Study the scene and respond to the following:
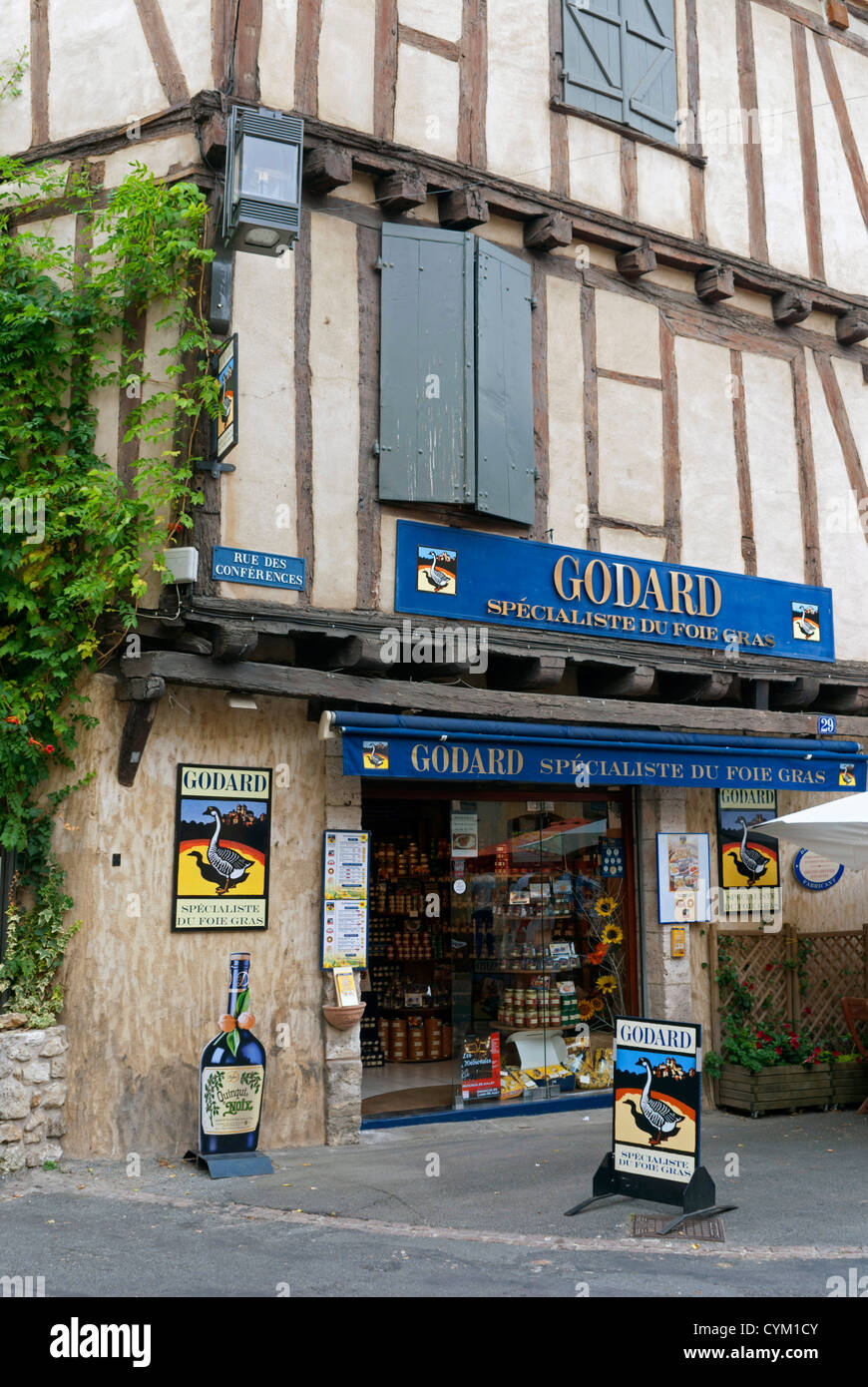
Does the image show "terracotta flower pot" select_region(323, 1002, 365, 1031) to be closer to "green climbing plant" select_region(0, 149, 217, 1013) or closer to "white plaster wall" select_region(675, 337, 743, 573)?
"green climbing plant" select_region(0, 149, 217, 1013)

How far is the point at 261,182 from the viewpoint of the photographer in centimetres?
684

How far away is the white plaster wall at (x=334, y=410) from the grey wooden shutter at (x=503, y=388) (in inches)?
34.1

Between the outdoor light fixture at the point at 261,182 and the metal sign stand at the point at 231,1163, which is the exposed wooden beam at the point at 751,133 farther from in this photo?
the metal sign stand at the point at 231,1163

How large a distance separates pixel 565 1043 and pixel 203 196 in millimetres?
6303

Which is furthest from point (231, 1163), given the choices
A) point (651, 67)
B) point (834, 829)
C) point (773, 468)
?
point (651, 67)

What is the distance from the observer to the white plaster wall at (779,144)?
1005 cm

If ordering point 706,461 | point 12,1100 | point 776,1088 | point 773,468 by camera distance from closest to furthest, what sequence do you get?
point 12,1100
point 776,1088
point 706,461
point 773,468

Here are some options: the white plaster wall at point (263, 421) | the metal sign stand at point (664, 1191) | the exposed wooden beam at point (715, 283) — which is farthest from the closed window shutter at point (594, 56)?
the metal sign stand at point (664, 1191)

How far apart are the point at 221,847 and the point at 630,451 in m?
4.10

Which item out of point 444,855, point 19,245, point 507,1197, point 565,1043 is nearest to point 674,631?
point 444,855

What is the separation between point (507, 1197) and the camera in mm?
Result: 6512

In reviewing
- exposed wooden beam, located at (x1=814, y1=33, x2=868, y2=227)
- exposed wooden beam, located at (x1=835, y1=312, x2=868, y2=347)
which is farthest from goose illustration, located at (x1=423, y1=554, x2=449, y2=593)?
exposed wooden beam, located at (x1=814, y1=33, x2=868, y2=227)

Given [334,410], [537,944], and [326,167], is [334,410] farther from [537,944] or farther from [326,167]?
[537,944]

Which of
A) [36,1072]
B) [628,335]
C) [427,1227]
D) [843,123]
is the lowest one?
[427,1227]
